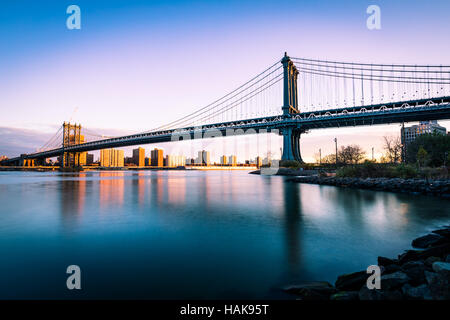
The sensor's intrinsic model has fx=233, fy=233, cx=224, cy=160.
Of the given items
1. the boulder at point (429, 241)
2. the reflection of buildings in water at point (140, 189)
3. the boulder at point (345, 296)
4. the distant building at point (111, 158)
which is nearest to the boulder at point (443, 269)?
the boulder at point (345, 296)

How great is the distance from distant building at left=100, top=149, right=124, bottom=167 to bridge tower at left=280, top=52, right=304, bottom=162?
101 m

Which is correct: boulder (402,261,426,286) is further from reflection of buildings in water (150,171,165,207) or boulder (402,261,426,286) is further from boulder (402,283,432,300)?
reflection of buildings in water (150,171,165,207)

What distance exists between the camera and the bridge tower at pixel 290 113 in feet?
149

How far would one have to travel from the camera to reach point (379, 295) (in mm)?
2475

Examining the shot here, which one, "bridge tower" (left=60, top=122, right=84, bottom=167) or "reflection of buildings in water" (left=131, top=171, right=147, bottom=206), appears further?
"bridge tower" (left=60, top=122, right=84, bottom=167)

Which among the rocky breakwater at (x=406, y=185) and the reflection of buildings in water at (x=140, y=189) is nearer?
the reflection of buildings in water at (x=140, y=189)

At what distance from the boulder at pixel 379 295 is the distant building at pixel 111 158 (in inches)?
5146

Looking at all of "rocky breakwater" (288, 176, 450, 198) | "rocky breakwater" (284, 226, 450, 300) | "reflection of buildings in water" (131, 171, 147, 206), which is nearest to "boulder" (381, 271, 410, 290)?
"rocky breakwater" (284, 226, 450, 300)

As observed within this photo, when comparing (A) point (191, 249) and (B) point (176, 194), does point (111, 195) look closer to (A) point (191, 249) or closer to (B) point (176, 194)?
(B) point (176, 194)

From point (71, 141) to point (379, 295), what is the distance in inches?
3654

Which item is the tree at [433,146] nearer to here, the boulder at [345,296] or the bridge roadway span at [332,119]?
the bridge roadway span at [332,119]

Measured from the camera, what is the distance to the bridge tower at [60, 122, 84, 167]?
74125 millimetres

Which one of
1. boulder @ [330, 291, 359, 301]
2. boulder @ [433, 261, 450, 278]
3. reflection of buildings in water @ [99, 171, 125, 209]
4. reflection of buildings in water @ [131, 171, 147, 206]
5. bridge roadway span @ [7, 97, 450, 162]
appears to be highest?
bridge roadway span @ [7, 97, 450, 162]

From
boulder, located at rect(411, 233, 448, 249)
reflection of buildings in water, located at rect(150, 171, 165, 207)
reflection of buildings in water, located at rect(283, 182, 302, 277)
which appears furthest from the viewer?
reflection of buildings in water, located at rect(150, 171, 165, 207)
